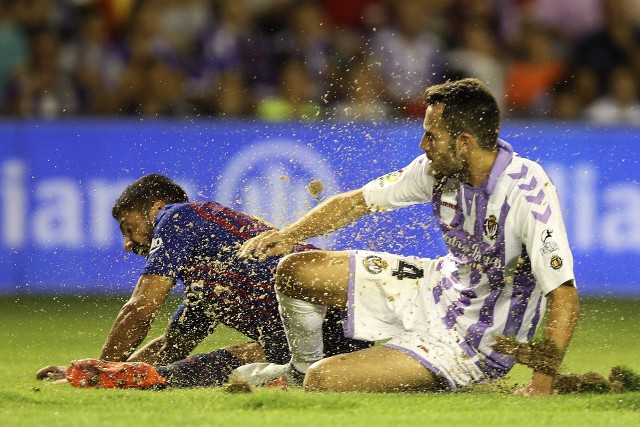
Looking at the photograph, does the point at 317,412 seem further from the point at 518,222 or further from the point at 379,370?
the point at 518,222

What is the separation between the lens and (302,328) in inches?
236

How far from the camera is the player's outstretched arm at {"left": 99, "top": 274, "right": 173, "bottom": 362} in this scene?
19.3ft

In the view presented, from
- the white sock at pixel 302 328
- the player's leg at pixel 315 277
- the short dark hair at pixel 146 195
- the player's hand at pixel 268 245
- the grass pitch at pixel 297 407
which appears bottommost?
the grass pitch at pixel 297 407

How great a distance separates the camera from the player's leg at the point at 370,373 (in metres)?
5.70

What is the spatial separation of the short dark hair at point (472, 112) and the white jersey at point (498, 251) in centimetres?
13

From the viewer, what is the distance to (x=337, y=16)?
40.4 feet

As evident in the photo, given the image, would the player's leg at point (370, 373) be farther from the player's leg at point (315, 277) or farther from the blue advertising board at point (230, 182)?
the blue advertising board at point (230, 182)

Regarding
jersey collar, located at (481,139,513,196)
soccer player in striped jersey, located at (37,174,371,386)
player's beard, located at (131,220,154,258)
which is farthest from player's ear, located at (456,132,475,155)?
player's beard, located at (131,220,154,258)

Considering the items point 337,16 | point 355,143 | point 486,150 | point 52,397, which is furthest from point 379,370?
point 337,16

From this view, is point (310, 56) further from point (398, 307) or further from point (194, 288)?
point (398, 307)

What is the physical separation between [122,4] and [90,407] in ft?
25.0

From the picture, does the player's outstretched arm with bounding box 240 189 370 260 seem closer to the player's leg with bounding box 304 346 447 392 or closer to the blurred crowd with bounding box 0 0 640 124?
the player's leg with bounding box 304 346 447 392

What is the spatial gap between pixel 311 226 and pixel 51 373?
1.50 meters

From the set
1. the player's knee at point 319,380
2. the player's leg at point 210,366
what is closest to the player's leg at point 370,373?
the player's knee at point 319,380
